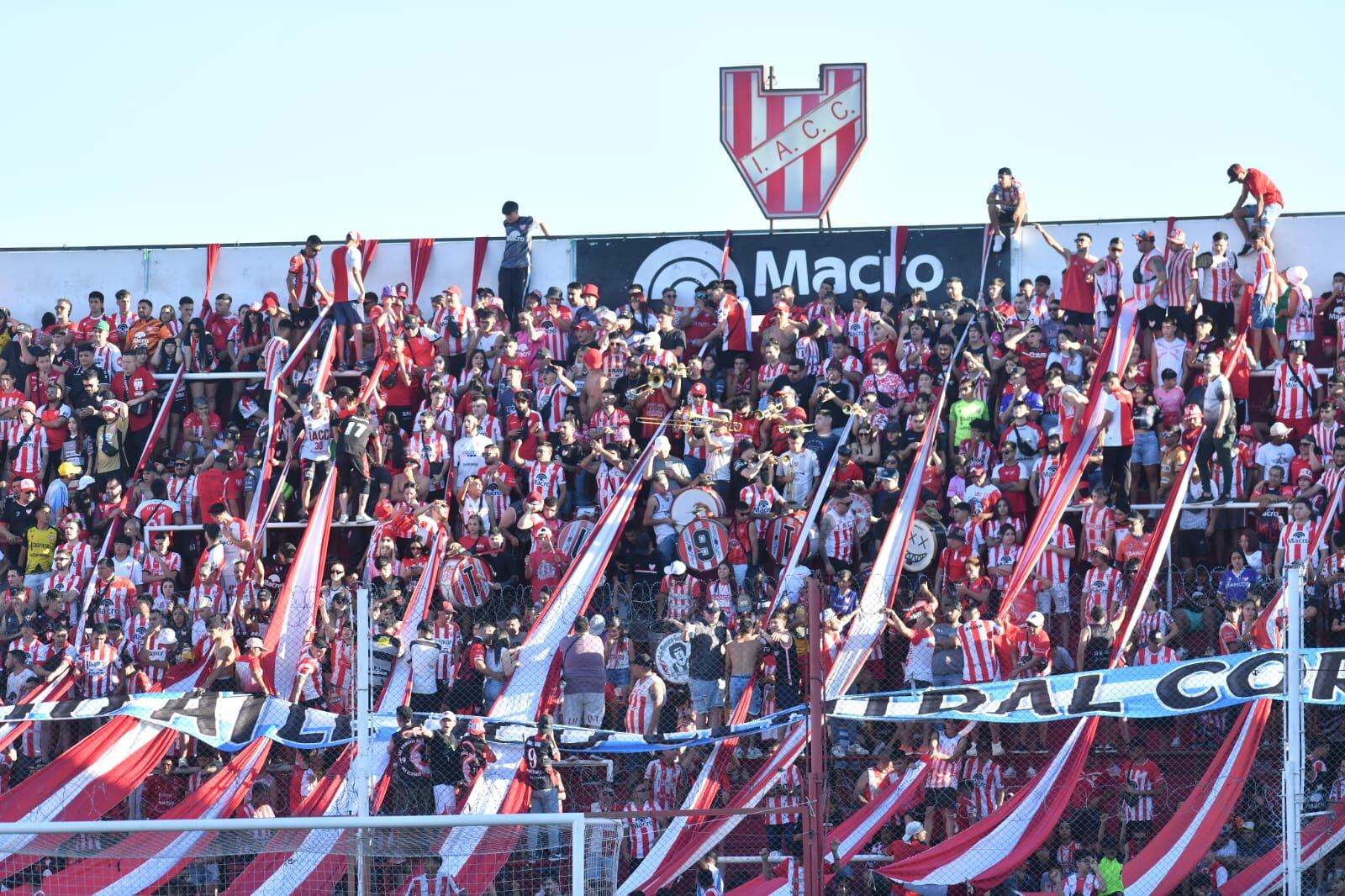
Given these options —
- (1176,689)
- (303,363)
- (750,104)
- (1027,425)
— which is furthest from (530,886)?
(750,104)

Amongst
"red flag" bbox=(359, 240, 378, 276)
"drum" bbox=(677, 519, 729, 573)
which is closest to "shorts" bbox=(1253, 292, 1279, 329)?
"drum" bbox=(677, 519, 729, 573)

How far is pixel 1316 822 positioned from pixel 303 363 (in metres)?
12.6

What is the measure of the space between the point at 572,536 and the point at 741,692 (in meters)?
3.18

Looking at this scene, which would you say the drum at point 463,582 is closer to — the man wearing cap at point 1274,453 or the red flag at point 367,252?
the man wearing cap at point 1274,453

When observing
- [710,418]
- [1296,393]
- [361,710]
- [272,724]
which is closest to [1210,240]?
[1296,393]

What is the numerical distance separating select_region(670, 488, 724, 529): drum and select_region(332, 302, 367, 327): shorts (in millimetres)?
5197

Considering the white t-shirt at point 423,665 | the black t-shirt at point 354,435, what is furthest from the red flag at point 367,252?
the white t-shirt at point 423,665

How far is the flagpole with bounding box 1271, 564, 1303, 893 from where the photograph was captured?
14.8 meters

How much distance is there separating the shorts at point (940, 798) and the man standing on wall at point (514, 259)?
34.7 ft

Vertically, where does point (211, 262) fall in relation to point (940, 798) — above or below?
above

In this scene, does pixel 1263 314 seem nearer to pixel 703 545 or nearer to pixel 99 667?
pixel 703 545

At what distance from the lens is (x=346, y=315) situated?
24.6 metres

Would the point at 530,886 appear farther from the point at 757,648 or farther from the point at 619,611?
the point at 619,611

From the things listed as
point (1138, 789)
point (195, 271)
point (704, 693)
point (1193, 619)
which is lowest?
point (1138, 789)
